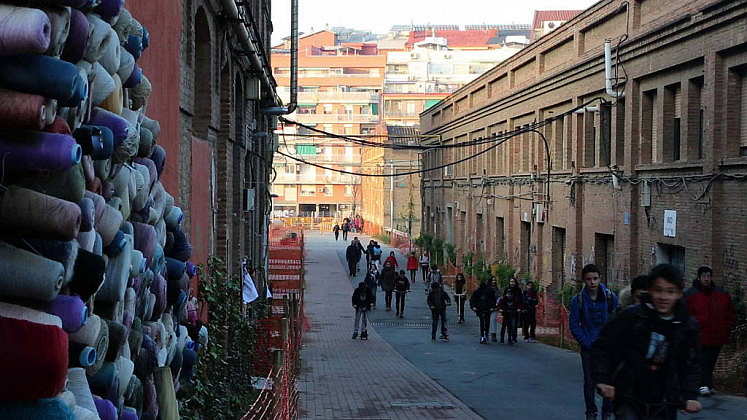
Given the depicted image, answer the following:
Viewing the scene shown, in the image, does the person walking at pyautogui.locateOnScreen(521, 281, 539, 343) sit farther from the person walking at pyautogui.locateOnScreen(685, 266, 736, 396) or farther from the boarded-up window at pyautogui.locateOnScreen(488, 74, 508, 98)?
the boarded-up window at pyautogui.locateOnScreen(488, 74, 508, 98)

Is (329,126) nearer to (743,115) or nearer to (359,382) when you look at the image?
(743,115)

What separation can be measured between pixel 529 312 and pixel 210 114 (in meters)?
12.6

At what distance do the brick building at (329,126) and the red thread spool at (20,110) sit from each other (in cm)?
9213

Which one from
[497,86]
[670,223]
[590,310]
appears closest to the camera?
[590,310]

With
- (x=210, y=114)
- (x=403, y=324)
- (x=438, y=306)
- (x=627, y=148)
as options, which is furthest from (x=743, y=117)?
(x=403, y=324)

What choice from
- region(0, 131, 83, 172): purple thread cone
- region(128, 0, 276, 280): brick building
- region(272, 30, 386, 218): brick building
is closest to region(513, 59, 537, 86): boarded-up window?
→ region(128, 0, 276, 280): brick building

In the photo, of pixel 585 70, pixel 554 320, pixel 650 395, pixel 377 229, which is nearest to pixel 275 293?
pixel 554 320

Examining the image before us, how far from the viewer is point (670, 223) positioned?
68.1 ft

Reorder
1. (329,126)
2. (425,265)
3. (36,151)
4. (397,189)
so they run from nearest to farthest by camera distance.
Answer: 1. (36,151)
2. (425,265)
3. (397,189)
4. (329,126)

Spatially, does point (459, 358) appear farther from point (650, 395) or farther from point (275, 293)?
point (650, 395)

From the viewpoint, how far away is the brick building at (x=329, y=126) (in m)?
101

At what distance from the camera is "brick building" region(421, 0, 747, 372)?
18.2 m

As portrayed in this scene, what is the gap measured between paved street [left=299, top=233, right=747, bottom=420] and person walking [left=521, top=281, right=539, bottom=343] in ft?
2.50

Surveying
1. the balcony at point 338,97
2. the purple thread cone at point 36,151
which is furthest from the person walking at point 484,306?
the balcony at point 338,97
